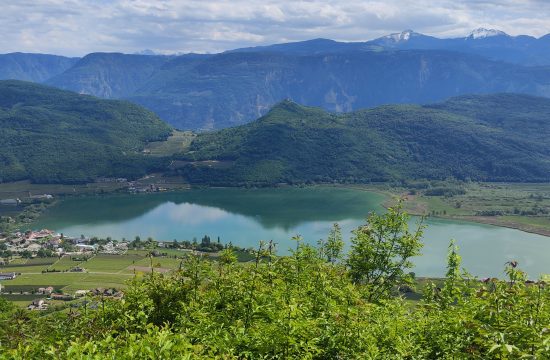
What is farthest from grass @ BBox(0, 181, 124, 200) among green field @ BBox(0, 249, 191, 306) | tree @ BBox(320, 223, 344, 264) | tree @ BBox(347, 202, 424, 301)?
tree @ BBox(347, 202, 424, 301)

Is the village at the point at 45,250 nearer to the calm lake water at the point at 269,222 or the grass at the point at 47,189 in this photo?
the calm lake water at the point at 269,222

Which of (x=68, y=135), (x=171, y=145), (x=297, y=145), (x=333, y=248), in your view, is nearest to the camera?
(x=333, y=248)

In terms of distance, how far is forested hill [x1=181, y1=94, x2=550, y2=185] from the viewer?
395 feet

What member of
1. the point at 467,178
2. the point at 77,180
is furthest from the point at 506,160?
the point at 77,180

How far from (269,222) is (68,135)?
3520 inches

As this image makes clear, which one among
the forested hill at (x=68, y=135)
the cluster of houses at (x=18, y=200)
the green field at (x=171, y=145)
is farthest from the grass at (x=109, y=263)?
the green field at (x=171, y=145)

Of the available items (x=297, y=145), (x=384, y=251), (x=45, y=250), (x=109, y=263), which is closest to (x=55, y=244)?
(x=45, y=250)

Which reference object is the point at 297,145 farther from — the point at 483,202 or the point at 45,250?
the point at 45,250

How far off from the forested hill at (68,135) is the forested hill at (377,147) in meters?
18.3

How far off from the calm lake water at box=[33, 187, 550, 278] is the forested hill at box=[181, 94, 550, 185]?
49.3 ft

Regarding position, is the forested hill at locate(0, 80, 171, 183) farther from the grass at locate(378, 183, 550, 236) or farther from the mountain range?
the grass at locate(378, 183, 550, 236)

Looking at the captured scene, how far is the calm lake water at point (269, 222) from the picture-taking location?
58.1m

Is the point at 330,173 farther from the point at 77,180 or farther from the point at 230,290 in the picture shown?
the point at 230,290

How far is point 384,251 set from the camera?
11.5 meters
